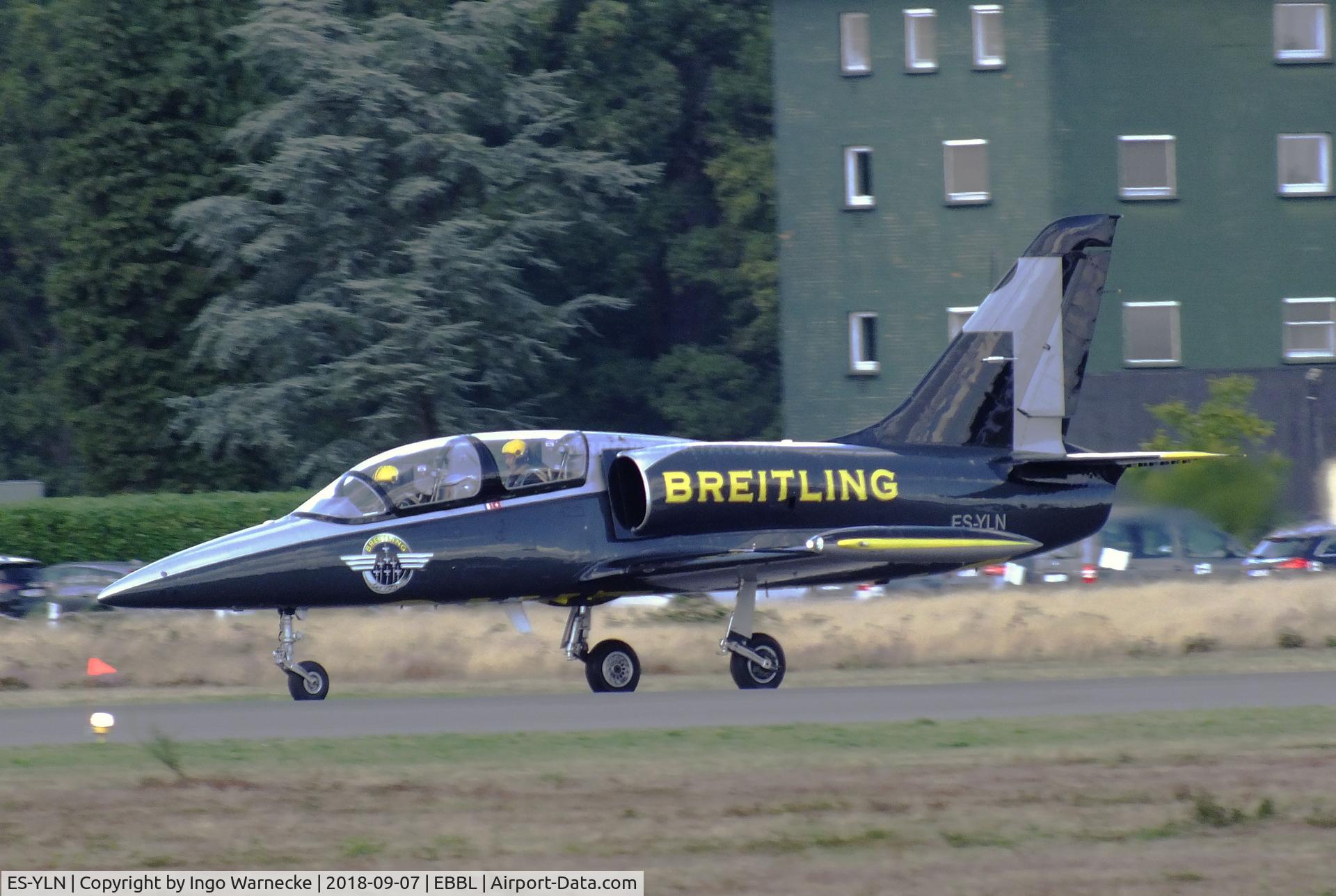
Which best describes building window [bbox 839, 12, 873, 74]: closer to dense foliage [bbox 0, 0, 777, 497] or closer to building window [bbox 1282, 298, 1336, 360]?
dense foliage [bbox 0, 0, 777, 497]

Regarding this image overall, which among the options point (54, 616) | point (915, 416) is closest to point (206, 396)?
point (54, 616)

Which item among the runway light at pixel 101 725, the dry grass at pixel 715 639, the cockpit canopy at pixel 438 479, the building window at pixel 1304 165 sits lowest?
the dry grass at pixel 715 639

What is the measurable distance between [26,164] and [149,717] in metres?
46.6

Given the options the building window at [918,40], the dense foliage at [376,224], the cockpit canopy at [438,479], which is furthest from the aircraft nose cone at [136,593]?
the building window at [918,40]

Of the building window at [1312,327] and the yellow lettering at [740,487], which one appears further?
the building window at [1312,327]

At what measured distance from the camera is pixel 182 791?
11039 millimetres

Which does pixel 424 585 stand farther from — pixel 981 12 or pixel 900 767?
pixel 981 12

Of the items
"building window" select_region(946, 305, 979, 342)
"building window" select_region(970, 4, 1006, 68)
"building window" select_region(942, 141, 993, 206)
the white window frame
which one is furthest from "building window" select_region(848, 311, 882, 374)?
the white window frame

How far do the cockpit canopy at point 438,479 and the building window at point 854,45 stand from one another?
2896 cm

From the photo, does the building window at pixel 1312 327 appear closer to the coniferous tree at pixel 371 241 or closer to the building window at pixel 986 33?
the building window at pixel 986 33

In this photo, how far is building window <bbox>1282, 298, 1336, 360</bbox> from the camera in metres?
43.1

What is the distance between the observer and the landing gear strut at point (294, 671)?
1680 cm

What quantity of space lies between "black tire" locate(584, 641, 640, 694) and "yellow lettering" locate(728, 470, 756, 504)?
1593 millimetres

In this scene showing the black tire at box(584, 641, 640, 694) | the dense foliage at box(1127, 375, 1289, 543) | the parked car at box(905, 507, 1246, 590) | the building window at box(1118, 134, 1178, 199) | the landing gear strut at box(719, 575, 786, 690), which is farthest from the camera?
the building window at box(1118, 134, 1178, 199)
